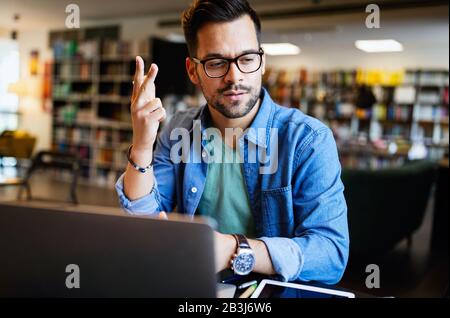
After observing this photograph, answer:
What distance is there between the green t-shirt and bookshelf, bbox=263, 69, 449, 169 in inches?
266

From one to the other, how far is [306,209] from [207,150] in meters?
0.36

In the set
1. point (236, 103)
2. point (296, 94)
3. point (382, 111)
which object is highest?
point (296, 94)

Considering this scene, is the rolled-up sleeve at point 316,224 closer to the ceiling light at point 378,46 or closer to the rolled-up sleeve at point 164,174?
the rolled-up sleeve at point 164,174

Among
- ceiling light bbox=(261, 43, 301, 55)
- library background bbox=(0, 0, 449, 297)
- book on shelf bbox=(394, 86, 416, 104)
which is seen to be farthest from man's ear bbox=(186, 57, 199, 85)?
book on shelf bbox=(394, 86, 416, 104)

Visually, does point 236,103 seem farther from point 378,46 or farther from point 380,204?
point 378,46

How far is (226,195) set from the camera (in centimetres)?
131

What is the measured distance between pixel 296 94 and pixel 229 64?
9114 mm

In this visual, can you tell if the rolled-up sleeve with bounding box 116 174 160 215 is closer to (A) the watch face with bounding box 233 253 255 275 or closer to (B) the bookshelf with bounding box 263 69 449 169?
(A) the watch face with bounding box 233 253 255 275

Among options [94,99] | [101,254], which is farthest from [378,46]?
[101,254]

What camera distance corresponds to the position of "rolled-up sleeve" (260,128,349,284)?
102 cm

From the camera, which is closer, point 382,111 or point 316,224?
point 316,224

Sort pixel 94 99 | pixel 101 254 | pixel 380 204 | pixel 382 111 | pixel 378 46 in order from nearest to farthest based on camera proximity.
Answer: pixel 101 254 → pixel 380 204 → pixel 94 99 → pixel 378 46 → pixel 382 111

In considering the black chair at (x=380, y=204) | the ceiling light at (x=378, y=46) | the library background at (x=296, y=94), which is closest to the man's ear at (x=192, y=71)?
the black chair at (x=380, y=204)

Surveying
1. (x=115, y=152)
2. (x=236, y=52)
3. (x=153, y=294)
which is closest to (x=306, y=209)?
(x=236, y=52)
